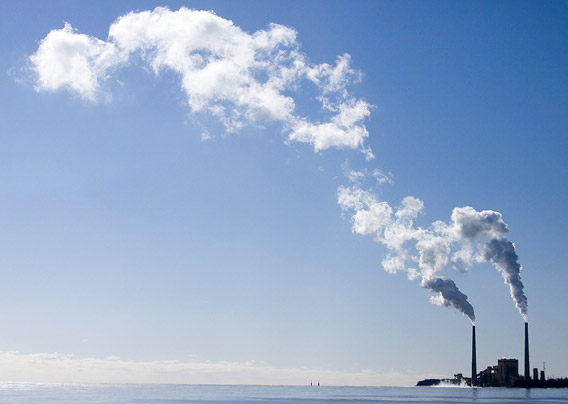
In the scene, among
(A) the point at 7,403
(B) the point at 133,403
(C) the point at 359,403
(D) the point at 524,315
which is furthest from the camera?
(D) the point at 524,315

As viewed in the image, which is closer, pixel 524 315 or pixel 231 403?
pixel 231 403

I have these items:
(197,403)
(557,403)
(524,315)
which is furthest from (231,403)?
(524,315)

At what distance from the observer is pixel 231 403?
128m

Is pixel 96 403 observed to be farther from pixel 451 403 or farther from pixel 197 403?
pixel 451 403

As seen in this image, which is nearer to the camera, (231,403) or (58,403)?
(58,403)

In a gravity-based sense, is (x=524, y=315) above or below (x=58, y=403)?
above

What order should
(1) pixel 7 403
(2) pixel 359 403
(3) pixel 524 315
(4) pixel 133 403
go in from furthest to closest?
(3) pixel 524 315, (2) pixel 359 403, (4) pixel 133 403, (1) pixel 7 403

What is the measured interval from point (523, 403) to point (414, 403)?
64.9 ft

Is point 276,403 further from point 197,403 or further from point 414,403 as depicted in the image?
point 414,403

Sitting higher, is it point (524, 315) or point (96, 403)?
point (524, 315)

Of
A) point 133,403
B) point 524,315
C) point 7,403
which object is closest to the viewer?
point 7,403

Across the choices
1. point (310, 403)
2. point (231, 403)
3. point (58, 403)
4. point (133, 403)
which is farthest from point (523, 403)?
point (58, 403)

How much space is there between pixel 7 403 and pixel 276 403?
4989cm

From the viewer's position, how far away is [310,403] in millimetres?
132500
